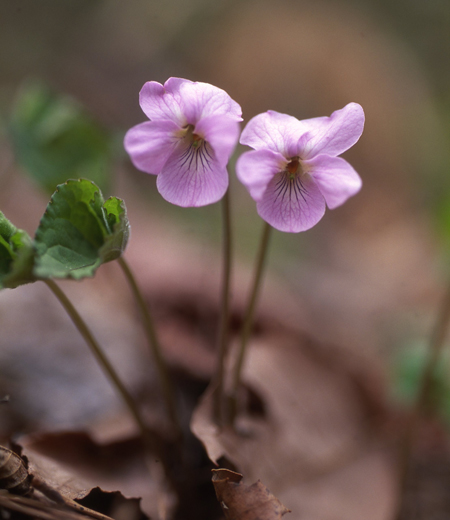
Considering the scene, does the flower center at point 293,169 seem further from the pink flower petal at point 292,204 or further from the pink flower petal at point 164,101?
the pink flower petal at point 164,101

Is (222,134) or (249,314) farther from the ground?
(222,134)

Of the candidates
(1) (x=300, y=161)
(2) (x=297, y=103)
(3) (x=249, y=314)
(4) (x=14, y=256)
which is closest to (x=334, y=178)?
(1) (x=300, y=161)

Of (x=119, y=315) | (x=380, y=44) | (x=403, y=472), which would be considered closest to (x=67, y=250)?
(x=119, y=315)

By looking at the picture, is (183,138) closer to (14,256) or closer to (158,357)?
(14,256)

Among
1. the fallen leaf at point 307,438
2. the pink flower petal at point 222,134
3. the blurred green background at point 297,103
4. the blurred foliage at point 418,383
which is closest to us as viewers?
the pink flower petal at point 222,134

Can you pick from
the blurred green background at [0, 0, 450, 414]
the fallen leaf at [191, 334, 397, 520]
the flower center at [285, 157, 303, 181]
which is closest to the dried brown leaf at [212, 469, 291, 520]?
the fallen leaf at [191, 334, 397, 520]

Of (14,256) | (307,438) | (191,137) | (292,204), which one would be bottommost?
(307,438)

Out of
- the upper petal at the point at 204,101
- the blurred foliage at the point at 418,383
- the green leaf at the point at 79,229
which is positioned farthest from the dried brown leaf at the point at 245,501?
the blurred foliage at the point at 418,383

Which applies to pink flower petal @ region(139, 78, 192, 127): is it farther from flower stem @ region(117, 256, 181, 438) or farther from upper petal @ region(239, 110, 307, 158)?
flower stem @ region(117, 256, 181, 438)
